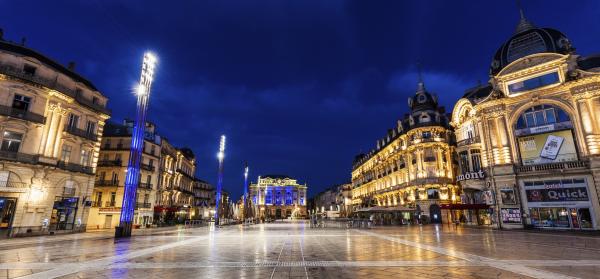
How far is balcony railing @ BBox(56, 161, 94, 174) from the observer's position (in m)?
27.2

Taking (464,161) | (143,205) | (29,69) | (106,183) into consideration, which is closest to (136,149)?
(29,69)

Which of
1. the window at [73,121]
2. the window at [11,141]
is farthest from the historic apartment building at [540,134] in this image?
the window at [11,141]

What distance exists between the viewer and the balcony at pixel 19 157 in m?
23.2

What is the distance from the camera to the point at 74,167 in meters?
28.7

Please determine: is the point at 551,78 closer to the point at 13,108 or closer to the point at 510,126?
the point at 510,126

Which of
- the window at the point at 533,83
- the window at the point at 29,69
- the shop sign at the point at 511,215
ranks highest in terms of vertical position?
the window at the point at 533,83

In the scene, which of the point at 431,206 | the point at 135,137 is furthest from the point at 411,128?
the point at 135,137

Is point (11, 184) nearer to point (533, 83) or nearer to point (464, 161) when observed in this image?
point (464, 161)

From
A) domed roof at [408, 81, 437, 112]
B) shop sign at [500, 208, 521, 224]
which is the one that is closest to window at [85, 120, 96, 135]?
shop sign at [500, 208, 521, 224]

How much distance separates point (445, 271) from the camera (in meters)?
8.75

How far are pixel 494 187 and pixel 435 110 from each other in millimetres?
26206

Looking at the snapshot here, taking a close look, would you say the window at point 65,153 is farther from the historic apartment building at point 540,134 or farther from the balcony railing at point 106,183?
the historic apartment building at point 540,134

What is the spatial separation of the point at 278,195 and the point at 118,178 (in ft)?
311

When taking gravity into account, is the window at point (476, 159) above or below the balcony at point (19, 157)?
above
